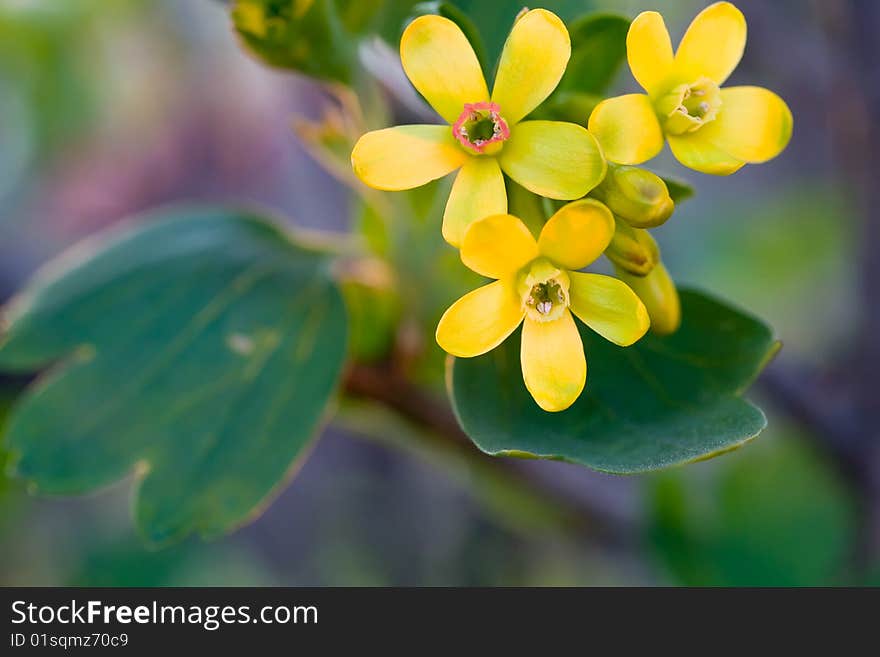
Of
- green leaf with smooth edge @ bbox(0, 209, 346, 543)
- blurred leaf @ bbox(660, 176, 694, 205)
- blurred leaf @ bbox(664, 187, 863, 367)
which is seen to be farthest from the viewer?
Answer: blurred leaf @ bbox(664, 187, 863, 367)

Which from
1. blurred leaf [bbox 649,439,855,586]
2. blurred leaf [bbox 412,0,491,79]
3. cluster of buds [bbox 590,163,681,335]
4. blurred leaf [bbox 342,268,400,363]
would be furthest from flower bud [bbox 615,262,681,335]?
blurred leaf [bbox 649,439,855,586]

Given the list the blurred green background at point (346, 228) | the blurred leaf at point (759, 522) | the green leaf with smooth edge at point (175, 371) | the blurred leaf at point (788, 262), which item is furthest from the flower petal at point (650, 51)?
the blurred leaf at point (788, 262)

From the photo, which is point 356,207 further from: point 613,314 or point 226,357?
point 613,314

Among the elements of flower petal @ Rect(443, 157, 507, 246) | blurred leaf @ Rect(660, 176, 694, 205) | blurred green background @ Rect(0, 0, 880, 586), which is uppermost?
blurred green background @ Rect(0, 0, 880, 586)

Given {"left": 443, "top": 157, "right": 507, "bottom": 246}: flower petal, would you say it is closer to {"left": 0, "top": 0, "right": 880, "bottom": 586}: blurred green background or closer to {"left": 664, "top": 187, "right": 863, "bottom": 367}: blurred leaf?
{"left": 0, "top": 0, "right": 880, "bottom": 586}: blurred green background

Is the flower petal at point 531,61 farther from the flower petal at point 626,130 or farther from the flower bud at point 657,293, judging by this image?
the flower bud at point 657,293
